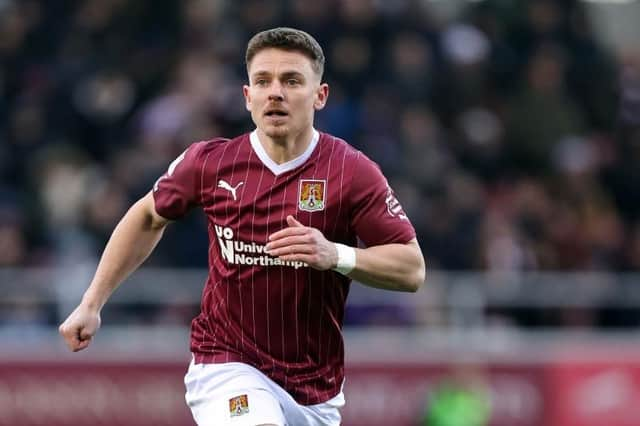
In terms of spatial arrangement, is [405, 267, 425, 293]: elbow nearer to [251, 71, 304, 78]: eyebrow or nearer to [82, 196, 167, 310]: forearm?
[251, 71, 304, 78]: eyebrow

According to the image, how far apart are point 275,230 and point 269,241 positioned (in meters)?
0.17

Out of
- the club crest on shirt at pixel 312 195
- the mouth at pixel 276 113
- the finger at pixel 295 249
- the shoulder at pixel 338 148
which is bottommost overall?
the finger at pixel 295 249

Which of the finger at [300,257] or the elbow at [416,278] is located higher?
the finger at [300,257]

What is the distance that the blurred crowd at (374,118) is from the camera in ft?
42.1

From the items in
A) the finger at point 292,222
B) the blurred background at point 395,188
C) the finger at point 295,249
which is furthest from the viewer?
the blurred background at point 395,188

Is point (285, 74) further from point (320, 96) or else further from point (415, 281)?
point (415, 281)

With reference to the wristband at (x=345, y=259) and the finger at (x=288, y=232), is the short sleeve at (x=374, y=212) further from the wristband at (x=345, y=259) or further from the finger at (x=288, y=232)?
the finger at (x=288, y=232)

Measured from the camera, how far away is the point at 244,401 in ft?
20.1

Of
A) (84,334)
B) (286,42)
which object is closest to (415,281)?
(286,42)

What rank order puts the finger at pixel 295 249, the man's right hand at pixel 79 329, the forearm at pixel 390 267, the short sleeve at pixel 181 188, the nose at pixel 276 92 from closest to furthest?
the finger at pixel 295 249, the forearm at pixel 390 267, the nose at pixel 276 92, the man's right hand at pixel 79 329, the short sleeve at pixel 181 188

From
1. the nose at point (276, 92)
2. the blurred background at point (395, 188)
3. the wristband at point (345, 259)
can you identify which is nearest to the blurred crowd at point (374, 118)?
the blurred background at point (395, 188)

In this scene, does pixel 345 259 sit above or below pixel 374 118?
below

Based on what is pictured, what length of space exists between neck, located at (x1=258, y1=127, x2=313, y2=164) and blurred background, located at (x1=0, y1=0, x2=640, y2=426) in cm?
579

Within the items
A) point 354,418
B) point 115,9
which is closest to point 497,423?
point 354,418
